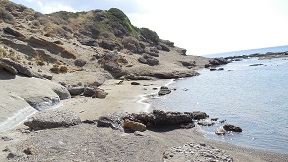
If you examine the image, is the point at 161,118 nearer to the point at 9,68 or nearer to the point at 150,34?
the point at 9,68

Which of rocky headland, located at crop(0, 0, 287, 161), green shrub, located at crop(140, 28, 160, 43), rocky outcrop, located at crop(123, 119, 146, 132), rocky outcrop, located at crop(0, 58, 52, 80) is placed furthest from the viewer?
green shrub, located at crop(140, 28, 160, 43)

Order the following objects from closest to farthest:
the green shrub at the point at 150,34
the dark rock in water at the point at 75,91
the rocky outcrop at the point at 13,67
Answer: the rocky outcrop at the point at 13,67 → the dark rock in water at the point at 75,91 → the green shrub at the point at 150,34

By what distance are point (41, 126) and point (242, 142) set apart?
34.7ft

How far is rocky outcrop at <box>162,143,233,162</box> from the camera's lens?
10961 mm

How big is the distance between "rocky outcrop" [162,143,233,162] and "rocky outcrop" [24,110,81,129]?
227 inches

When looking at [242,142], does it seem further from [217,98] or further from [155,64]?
[155,64]

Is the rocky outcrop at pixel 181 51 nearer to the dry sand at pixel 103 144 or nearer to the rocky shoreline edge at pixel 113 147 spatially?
the dry sand at pixel 103 144

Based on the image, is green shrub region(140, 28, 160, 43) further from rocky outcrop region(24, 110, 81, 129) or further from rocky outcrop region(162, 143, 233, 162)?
rocky outcrop region(162, 143, 233, 162)

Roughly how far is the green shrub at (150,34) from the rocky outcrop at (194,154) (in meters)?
76.3

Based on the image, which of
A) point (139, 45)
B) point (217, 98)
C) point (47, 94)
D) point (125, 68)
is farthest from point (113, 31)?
point (47, 94)

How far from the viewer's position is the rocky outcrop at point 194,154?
10961mm

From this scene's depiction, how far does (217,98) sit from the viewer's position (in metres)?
28.6

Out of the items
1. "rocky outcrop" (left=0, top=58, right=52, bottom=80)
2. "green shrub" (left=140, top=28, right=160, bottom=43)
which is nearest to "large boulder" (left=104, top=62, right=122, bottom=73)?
"rocky outcrop" (left=0, top=58, right=52, bottom=80)

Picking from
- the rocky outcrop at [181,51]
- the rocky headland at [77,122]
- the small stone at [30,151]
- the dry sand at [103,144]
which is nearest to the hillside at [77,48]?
the rocky headland at [77,122]
